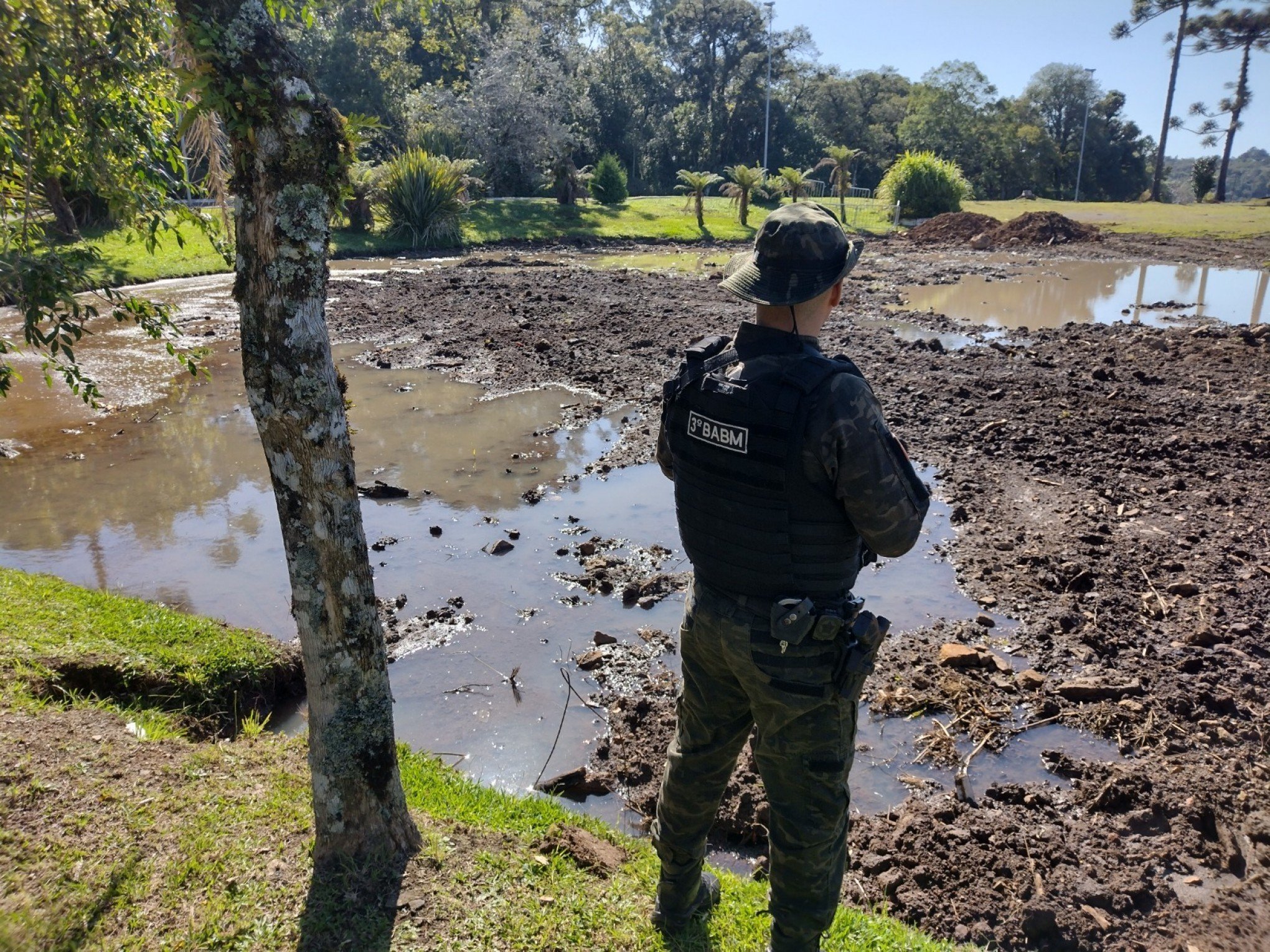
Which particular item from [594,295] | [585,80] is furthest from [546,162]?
[594,295]

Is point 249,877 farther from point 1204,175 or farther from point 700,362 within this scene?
point 1204,175

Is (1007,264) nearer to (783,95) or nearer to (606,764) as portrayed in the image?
A: (606,764)

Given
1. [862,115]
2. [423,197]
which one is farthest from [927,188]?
[862,115]

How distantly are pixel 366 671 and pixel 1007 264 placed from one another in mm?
24592

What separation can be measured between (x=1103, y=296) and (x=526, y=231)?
17.5 metres

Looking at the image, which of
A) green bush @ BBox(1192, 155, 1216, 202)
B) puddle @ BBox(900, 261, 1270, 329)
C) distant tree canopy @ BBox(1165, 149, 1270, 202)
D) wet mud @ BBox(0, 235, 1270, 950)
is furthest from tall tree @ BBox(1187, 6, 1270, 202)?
distant tree canopy @ BBox(1165, 149, 1270, 202)

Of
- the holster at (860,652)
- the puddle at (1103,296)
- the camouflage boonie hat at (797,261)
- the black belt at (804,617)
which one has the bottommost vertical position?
the puddle at (1103,296)

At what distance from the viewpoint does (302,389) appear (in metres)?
2.54

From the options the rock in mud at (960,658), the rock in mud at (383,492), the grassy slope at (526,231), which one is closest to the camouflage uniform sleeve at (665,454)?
the rock in mud at (960,658)

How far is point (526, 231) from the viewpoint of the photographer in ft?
94.6

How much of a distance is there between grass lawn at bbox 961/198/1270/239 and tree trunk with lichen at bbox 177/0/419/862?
33391mm

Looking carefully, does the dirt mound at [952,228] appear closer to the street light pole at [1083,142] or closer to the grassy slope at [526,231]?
the grassy slope at [526,231]

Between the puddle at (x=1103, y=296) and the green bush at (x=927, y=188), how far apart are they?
12866 mm

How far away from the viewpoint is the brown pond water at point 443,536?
4.64m
